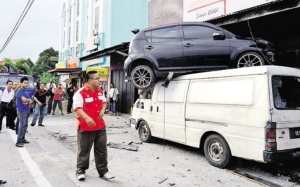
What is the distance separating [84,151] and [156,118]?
294 cm

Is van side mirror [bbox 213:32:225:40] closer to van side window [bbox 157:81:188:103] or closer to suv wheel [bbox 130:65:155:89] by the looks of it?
van side window [bbox 157:81:188:103]

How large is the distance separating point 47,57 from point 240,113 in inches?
2092

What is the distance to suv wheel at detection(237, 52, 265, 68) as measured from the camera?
617 centimetres

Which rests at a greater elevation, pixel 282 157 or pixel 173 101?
pixel 173 101

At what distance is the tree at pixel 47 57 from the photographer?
Answer: 5144 cm

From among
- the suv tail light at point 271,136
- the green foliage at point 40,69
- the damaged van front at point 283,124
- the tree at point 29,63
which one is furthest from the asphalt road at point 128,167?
the tree at point 29,63

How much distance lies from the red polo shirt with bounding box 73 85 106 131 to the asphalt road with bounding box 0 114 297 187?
0.92m

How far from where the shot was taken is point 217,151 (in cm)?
528

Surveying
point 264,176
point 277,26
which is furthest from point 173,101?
point 277,26

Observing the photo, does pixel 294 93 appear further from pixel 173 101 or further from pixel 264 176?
pixel 173 101

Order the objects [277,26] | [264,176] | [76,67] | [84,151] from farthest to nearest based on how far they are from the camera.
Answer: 1. [76,67]
2. [277,26]
3. [264,176]
4. [84,151]

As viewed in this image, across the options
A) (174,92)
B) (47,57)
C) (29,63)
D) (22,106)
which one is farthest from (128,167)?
(29,63)

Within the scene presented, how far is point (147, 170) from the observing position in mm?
5012

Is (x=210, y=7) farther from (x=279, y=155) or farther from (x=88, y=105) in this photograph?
(x=88, y=105)
